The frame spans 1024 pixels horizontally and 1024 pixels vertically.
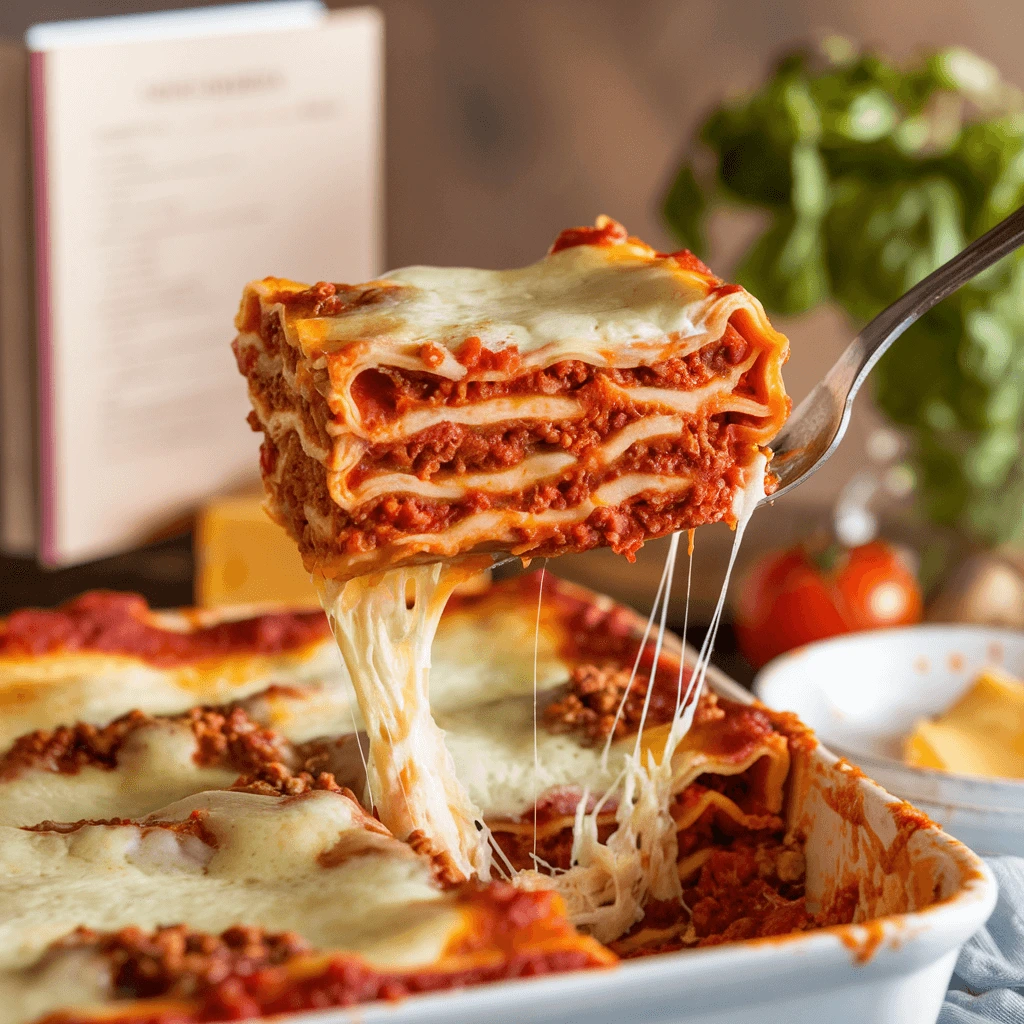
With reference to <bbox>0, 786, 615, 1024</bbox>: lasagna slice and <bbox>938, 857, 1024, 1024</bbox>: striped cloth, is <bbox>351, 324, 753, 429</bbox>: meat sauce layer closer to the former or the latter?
<bbox>0, 786, 615, 1024</bbox>: lasagna slice

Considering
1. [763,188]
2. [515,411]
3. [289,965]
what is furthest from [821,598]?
[289,965]

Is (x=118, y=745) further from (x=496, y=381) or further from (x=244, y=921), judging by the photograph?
(x=496, y=381)

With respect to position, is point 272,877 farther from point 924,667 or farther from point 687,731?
point 924,667

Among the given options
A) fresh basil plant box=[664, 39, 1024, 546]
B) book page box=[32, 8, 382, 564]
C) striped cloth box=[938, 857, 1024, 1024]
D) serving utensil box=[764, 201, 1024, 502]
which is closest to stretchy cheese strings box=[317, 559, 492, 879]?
serving utensil box=[764, 201, 1024, 502]

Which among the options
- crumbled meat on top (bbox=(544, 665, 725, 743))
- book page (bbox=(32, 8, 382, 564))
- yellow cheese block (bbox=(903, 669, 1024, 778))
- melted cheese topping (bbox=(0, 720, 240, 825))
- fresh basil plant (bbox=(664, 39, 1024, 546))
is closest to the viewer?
melted cheese topping (bbox=(0, 720, 240, 825))

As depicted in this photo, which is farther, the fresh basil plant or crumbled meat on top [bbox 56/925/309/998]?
the fresh basil plant

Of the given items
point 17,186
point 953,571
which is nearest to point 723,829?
point 953,571

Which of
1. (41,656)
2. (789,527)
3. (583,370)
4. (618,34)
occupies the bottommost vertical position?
(789,527)
